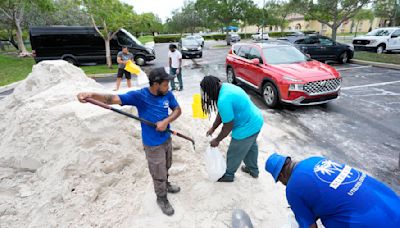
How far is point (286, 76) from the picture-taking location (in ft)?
20.7

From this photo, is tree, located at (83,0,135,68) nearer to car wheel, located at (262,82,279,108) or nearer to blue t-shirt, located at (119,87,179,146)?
car wheel, located at (262,82,279,108)

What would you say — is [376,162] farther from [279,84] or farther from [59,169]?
[59,169]

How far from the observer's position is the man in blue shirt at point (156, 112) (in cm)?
258

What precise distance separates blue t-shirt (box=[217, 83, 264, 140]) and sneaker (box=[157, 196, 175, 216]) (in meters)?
1.10

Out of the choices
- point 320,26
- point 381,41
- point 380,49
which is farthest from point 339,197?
point 320,26

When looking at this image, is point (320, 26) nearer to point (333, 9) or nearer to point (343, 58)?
point (333, 9)

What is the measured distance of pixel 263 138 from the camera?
5125 mm

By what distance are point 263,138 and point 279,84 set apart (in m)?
1.89

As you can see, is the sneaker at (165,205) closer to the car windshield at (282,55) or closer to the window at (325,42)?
the car windshield at (282,55)

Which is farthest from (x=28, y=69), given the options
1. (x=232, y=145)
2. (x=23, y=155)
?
(x=232, y=145)

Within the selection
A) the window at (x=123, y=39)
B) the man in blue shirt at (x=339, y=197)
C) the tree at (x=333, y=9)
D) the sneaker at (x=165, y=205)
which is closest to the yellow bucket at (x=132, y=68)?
the sneaker at (x=165, y=205)

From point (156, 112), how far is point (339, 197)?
1.81m

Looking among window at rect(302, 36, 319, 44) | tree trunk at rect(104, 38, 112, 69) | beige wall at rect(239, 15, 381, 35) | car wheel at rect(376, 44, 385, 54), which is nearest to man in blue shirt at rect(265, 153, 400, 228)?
window at rect(302, 36, 319, 44)

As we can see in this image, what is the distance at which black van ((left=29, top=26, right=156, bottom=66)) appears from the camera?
1338 centimetres
